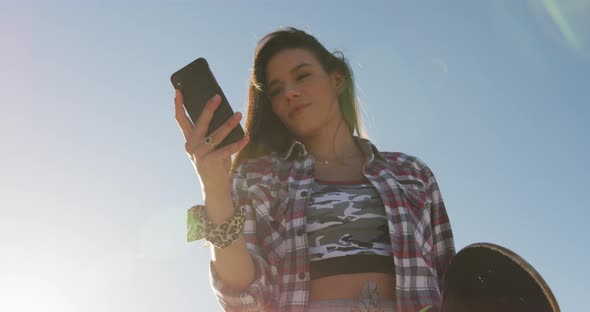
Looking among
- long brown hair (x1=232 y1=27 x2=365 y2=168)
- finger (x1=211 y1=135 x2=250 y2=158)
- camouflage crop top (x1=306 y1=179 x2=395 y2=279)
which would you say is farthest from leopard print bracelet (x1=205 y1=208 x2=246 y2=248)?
long brown hair (x1=232 y1=27 x2=365 y2=168)

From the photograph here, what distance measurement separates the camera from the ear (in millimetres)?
5078

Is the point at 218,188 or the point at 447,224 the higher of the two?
the point at 218,188

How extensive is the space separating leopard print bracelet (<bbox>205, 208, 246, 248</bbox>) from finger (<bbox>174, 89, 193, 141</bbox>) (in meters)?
0.50

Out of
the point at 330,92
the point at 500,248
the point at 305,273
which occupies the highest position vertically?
the point at 330,92

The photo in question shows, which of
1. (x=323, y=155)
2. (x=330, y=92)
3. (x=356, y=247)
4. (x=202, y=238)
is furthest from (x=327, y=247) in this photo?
(x=330, y=92)

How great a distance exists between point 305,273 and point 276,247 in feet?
1.06

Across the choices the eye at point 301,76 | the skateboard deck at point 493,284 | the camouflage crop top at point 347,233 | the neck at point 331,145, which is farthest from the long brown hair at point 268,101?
the skateboard deck at point 493,284

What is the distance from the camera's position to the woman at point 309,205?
331 cm

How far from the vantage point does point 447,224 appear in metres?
4.21

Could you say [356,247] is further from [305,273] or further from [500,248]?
[500,248]

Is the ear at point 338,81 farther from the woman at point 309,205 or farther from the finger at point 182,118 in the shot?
the finger at point 182,118

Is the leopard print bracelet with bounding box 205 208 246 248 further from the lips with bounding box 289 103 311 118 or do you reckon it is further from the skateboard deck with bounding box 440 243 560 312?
the lips with bounding box 289 103 311 118

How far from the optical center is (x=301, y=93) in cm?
459

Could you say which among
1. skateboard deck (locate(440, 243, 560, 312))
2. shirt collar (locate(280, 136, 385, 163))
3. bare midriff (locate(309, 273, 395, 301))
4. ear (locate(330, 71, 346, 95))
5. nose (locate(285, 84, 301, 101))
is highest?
ear (locate(330, 71, 346, 95))
